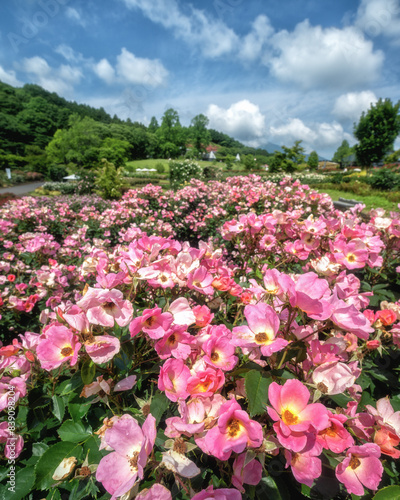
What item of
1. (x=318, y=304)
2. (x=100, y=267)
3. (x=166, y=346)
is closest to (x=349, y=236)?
(x=318, y=304)

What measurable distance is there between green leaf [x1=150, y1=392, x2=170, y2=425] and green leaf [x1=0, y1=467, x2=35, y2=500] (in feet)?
1.61

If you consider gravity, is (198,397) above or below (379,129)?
below

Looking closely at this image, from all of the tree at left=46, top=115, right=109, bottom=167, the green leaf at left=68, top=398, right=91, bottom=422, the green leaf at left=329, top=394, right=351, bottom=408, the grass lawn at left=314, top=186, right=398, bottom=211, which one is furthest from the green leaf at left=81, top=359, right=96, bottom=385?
the tree at left=46, top=115, right=109, bottom=167

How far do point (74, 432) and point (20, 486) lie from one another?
0.85 feet

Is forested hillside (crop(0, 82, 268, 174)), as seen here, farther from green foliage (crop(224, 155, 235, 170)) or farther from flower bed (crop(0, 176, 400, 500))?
flower bed (crop(0, 176, 400, 500))

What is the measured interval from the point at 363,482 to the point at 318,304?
0.43m

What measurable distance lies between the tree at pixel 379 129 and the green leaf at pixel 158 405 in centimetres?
3323

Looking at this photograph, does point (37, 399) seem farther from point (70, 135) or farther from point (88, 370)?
point (70, 135)

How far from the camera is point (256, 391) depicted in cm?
63

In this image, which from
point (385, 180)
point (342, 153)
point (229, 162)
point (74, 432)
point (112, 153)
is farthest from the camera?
point (342, 153)

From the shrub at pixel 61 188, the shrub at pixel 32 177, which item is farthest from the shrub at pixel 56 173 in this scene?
the shrub at pixel 61 188

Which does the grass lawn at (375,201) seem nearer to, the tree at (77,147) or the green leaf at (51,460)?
the green leaf at (51,460)

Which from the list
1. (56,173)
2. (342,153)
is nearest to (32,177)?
(56,173)

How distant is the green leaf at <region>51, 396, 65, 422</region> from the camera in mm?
→ 838
